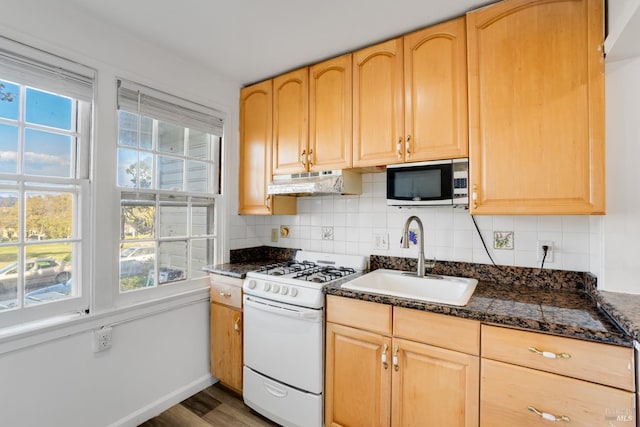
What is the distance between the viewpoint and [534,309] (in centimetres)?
127

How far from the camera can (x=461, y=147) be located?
1589mm

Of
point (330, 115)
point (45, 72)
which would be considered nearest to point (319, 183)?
point (330, 115)

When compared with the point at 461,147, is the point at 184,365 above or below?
below

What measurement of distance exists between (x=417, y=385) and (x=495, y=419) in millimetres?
321

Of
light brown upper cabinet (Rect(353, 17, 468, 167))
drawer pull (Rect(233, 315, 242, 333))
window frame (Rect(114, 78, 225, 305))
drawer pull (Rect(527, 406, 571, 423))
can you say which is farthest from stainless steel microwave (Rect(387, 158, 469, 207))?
window frame (Rect(114, 78, 225, 305))

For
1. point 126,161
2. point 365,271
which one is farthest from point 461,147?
point 126,161

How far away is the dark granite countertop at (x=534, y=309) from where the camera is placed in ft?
3.52

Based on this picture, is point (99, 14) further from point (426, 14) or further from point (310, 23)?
point (426, 14)

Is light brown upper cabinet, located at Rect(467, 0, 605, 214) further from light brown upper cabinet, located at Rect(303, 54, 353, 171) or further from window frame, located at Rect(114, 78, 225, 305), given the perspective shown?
window frame, located at Rect(114, 78, 225, 305)

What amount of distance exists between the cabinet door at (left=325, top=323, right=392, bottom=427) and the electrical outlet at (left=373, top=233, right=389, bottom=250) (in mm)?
737

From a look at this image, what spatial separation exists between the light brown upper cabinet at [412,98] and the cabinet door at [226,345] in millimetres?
1394

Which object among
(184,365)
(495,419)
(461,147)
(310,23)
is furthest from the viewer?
(184,365)

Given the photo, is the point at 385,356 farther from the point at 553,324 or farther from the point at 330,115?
the point at 330,115

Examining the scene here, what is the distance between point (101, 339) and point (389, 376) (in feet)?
5.20
